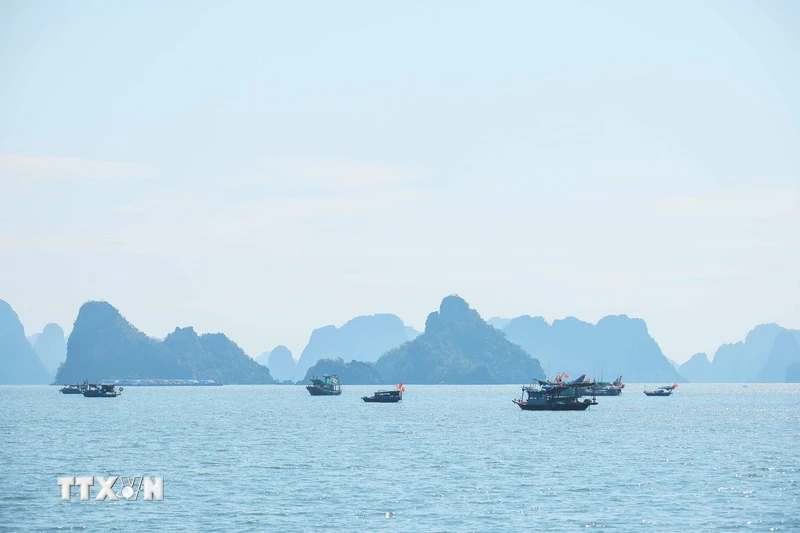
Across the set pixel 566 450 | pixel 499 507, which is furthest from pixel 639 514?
pixel 566 450

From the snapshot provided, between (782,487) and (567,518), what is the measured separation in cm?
2316

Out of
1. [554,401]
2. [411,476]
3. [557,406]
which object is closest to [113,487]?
[411,476]

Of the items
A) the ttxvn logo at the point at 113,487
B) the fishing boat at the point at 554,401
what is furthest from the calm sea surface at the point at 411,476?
the fishing boat at the point at 554,401

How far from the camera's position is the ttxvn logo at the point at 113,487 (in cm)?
7044

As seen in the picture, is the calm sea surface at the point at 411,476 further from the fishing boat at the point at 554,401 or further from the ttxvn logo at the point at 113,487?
the fishing boat at the point at 554,401

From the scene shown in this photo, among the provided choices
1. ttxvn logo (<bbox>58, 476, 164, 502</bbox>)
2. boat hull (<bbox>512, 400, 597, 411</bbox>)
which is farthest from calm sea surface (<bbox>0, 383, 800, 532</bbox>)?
boat hull (<bbox>512, 400, 597, 411</bbox>)

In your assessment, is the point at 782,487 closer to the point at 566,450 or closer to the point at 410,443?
the point at 566,450

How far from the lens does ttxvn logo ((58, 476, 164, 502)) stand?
70438mm

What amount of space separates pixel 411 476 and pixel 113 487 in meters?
24.8

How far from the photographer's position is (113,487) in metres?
76.4

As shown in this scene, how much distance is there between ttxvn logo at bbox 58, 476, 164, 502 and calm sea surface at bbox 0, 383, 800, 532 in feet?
2.80

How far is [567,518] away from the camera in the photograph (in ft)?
218

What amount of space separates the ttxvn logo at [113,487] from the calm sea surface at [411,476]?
0.85 m

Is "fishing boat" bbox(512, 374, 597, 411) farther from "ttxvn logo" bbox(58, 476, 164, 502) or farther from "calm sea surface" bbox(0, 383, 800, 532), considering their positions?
"ttxvn logo" bbox(58, 476, 164, 502)
